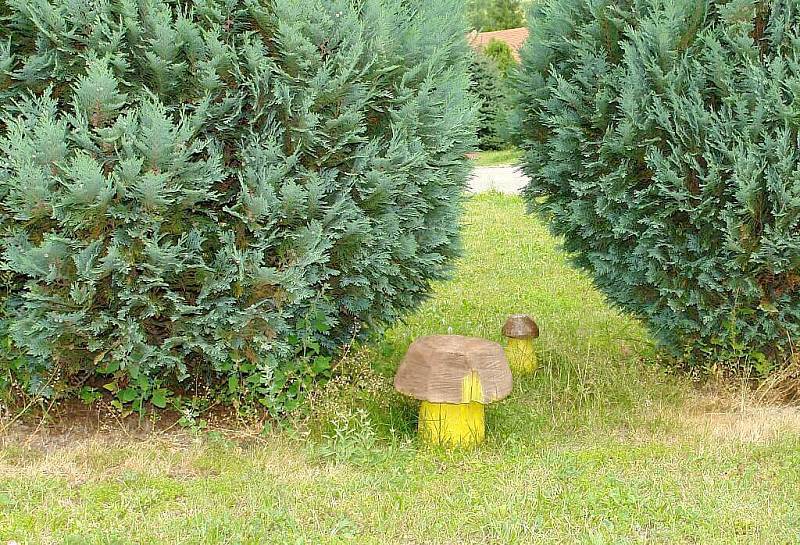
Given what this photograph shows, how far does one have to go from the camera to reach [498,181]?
64.1 ft

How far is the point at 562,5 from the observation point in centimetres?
521

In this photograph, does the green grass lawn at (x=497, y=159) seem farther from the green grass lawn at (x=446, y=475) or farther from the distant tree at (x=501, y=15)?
the distant tree at (x=501, y=15)

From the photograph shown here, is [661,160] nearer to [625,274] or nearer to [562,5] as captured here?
[625,274]

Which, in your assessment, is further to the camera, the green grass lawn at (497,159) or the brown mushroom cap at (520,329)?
the green grass lawn at (497,159)

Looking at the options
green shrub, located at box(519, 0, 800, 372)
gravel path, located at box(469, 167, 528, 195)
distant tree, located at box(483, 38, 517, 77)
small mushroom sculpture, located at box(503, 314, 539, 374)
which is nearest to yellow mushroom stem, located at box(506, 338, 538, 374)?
small mushroom sculpture, located at box(503, 314, 539, 374)

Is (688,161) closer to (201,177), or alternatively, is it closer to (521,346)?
(521,346)

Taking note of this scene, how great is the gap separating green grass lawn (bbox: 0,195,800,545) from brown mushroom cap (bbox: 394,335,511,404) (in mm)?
315

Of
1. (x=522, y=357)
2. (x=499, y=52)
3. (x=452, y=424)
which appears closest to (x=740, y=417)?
(x=522, y=357)

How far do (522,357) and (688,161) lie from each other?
1730 millimetres

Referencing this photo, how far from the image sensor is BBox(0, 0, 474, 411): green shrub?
380 centimetres

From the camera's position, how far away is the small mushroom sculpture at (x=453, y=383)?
164 inches

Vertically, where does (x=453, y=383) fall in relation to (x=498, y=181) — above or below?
above

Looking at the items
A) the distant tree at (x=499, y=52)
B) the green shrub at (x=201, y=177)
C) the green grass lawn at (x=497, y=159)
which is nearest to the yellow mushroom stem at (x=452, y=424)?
the green shrub at (x=201, y=177)

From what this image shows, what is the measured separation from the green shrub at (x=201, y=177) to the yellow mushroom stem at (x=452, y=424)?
74cm
